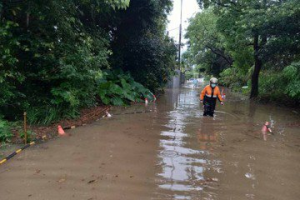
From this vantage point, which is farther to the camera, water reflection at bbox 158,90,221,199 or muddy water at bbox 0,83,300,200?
water reflection at bbox 158,90,221,199

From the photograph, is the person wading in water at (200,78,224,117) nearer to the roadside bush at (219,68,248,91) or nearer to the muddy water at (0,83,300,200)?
the muddy water at (0,83,300,200)

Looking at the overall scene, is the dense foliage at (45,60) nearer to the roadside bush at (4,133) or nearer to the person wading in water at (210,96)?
the roadside bush at (4,133)

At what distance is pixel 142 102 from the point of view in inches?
566

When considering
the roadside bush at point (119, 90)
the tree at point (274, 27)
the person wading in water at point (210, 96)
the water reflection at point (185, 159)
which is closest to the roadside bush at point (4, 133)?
the water reflection at point (185, 159)

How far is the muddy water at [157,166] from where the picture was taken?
154 inches

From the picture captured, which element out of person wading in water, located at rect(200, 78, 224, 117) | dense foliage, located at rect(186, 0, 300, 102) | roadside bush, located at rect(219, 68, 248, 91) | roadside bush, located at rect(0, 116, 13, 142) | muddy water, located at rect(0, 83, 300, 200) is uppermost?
dense foliage, located at rect(186, 0, 300, 102)

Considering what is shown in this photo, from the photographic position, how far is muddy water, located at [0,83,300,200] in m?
3.92

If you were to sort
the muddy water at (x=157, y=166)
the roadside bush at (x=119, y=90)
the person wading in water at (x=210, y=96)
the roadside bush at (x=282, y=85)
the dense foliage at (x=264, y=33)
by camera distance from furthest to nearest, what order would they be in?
the roadside bush at (x=119, y=90), the dense foliage at (x=264, y=33), the roadside bush at (x=282, y=85), the person wading in water at (x=210, y=96), the muddy water at (x=157, y=166)

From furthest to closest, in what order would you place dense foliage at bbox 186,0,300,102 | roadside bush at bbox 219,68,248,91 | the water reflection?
roadside bush at bbox 219,68,248,91
dense foliage at bbox 186,0,300,102
the water reflection

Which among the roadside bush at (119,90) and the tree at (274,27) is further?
the roadside bush at (119,90)

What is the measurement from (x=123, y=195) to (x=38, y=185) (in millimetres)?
1308

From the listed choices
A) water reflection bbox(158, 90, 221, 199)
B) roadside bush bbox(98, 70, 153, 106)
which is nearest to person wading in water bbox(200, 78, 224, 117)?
water reflection bbox(158, 90, 221, 199)

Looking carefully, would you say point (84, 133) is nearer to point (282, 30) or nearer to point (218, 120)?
point (218, 120)

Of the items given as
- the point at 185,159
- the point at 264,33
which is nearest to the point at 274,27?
the point at 264,33
